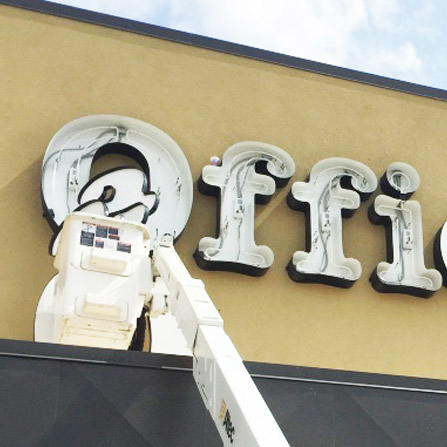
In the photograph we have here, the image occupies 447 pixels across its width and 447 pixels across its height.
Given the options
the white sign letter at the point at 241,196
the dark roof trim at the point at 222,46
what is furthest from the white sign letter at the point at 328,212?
the dark roof trim at the point at 222,46

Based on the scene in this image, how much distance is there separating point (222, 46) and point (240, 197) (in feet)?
8.73

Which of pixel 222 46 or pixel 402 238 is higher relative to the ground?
pixel 222 46

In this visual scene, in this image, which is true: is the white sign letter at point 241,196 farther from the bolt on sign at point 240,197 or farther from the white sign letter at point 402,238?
the white sign letter at point 402,238

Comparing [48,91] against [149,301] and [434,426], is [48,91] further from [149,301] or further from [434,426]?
[434,426]

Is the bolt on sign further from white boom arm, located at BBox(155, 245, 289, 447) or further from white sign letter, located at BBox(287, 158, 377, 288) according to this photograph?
white boom arm, located at BBox(155, 245, 289, 447)

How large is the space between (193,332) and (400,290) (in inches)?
229

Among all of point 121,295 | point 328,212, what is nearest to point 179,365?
point 121,295

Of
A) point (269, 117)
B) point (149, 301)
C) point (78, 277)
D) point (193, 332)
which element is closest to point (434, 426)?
point (193, 332)

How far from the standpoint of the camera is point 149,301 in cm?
→ 844

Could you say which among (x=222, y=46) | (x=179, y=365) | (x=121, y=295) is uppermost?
(x=222, y=46)

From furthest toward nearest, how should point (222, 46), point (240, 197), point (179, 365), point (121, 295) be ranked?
1. point (222, 46)
2. point (240, 197)
3. point (121, 295)
4. point (179, 365)

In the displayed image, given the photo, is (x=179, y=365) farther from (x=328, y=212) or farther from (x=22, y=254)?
(x=328, y=212)

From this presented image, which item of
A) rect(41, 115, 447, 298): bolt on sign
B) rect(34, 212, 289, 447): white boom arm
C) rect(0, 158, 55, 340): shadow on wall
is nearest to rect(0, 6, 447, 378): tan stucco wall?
rect(0, 158, 55, 340): shadow on wall

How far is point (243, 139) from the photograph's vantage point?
12891mm
